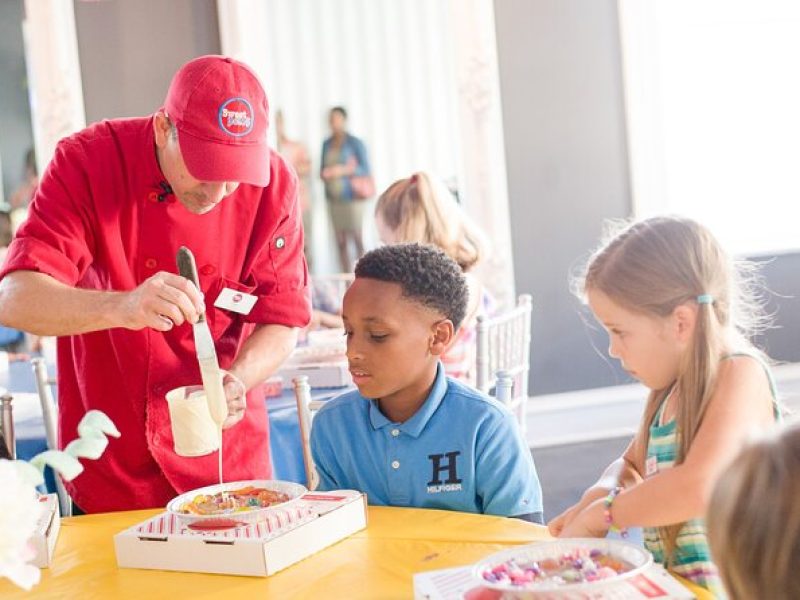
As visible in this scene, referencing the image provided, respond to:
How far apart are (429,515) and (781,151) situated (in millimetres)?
4247

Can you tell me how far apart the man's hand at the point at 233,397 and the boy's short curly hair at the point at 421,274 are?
0.32 metres

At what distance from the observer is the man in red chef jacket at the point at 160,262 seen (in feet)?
5.79

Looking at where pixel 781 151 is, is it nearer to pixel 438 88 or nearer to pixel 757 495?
pixel 438 88

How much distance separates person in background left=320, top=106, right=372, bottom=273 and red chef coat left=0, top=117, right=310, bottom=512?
9.22 ft

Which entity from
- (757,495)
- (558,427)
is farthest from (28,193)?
(757,495)

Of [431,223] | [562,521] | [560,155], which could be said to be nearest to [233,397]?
[562,521]

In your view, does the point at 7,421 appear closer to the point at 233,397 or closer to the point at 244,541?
the point at 233,397

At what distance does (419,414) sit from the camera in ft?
5.95

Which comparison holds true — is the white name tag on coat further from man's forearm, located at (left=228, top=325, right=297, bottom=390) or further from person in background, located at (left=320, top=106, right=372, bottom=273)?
person in background, located at (left=320, top=106, right=372, bottom=273)

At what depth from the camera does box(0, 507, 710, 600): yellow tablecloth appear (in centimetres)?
132

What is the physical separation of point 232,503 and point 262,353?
17.7 inches

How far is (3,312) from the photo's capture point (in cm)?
182

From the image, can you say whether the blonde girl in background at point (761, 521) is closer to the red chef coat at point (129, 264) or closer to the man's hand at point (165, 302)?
the man's hand at point (165, 302)

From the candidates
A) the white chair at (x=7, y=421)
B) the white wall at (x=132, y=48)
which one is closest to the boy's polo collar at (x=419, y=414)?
the white chair at (x=7, y=421)
